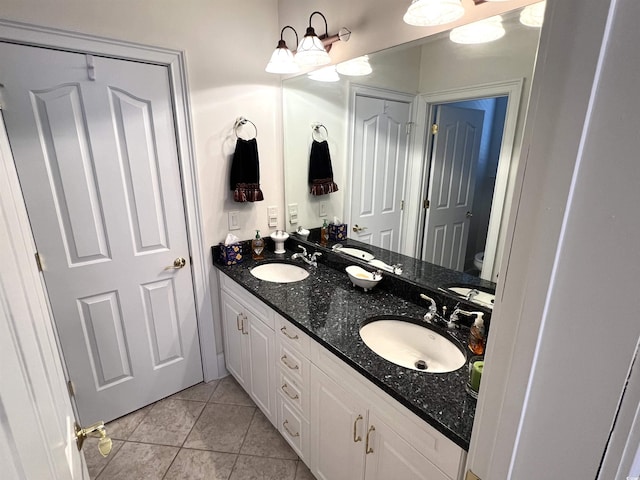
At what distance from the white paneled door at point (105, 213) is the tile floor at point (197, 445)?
163 millimetres

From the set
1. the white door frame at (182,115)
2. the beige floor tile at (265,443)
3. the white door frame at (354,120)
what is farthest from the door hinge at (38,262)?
the white door frame at (354,120)

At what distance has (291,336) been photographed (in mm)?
1463

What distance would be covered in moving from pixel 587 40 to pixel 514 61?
37.6 inches

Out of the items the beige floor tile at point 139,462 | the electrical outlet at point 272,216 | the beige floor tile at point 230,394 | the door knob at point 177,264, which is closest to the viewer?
the beige floor tile at point 139,462

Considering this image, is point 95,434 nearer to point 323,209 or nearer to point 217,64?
point 323,209

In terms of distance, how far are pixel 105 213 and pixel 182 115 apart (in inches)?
26.3

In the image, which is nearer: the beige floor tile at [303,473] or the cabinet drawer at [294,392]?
the cabinet drawer at [294,392]

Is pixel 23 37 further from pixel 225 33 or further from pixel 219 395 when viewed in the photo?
pixel 219 395

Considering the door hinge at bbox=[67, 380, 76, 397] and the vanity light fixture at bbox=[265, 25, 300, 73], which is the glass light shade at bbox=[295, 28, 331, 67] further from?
the door hinge at bbox=[67, 380, 76, 397]

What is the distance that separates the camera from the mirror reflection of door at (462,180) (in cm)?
122

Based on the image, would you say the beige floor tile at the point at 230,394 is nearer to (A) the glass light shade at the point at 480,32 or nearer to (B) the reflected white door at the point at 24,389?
(B) the reflected white door at the point at 24,389

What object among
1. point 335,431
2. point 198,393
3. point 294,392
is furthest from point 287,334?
point 198,393

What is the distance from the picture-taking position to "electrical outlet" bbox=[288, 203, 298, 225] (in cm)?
227

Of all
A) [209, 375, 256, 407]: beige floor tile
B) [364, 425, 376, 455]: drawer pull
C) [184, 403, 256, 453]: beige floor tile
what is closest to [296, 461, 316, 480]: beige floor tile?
[184, 403, 256, 453]: beige floor tile
